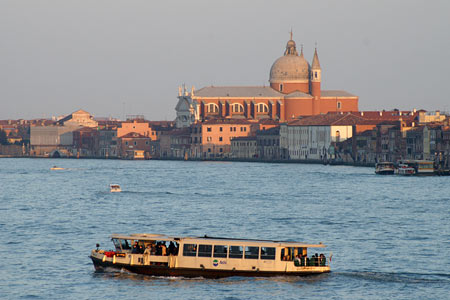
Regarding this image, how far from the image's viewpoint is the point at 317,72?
163000 mm

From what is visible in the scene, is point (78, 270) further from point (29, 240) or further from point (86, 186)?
point (86, 186)

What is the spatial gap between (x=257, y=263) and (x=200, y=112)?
13902 centimetres

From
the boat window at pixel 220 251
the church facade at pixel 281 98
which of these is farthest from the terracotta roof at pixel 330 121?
the boat window at pixel 220 251

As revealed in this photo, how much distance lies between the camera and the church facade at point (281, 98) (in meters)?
162

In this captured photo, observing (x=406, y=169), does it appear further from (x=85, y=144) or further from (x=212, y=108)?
(x=85, y=144)

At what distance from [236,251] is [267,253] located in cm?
84

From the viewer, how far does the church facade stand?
162 metres

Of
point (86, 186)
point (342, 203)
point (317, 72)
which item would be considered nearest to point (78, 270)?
point (342, 203)

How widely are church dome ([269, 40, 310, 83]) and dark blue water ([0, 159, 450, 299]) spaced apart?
8890 centimetres

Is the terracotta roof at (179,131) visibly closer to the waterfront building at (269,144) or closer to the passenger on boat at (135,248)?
the waterfront building at (269,144)

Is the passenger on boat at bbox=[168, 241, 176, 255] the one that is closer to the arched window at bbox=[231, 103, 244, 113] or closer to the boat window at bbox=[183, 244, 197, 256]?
the boat window at bbox=[183, 244, 197, 256]

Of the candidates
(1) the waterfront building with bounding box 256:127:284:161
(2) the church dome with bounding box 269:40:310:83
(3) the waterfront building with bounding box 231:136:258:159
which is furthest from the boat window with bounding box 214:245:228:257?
(2) the church dome with bounding box 269:40:310:83

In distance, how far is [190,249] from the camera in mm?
29844

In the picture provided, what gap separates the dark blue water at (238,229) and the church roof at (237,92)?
8946 centimetres
